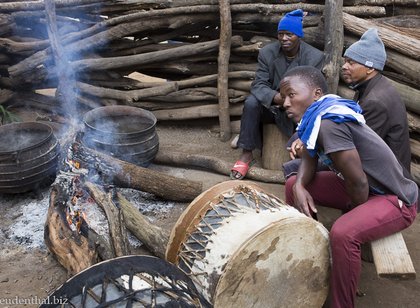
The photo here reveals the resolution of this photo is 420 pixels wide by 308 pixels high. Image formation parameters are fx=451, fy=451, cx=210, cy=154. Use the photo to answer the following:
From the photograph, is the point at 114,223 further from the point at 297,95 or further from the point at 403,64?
the point at 403,64

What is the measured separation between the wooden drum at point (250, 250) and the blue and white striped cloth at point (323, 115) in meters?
0.49

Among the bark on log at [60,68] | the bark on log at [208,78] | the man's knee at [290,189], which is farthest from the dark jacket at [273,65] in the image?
the bark on log at [60,68]

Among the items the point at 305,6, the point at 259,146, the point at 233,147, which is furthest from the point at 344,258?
the point at 305,6

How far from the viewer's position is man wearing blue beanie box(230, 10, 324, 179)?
5355 millimetres

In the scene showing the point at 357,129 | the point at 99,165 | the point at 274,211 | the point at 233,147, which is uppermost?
the point at 357,129

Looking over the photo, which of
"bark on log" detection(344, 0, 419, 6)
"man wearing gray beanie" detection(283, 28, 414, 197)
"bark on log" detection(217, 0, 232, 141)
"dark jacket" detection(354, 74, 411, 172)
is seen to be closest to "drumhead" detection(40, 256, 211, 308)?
"man wearing gray beanie" detection(283, 28, 414, 197)

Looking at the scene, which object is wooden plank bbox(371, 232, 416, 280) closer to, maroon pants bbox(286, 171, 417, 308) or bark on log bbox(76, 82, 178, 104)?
maroon pants bbox(286, 171, 417, 308)

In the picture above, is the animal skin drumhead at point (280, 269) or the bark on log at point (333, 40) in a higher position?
the bark on log at point (333, 40)

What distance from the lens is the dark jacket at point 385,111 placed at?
12.2ft

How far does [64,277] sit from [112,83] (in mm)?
4132

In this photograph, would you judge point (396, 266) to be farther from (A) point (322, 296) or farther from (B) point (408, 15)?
(B) point (408, 15)

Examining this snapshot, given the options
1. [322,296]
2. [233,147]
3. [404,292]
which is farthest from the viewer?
[233,147]

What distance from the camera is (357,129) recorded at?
2910mm

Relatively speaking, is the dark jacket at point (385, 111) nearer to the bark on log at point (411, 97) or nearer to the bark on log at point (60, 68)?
the bark on log at point (411, 97)
